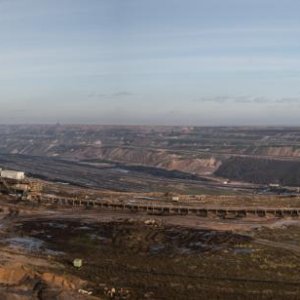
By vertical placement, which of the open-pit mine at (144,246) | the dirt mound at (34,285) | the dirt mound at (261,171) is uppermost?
the dirt mound at (34,285)

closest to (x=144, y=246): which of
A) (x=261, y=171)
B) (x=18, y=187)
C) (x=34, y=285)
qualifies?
(x=34, y=285)

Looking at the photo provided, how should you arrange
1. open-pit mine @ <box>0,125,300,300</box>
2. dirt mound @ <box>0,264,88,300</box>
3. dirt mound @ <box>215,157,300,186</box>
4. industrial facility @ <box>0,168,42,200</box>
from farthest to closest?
dirt mound @ <box>215,157,300,186</box>
industrial facility @ <box>0,168,42,200</box>
open-pit mine @ <box>0,125,300,300</box>
dirt mound @ <box>0,264,88,300</box>

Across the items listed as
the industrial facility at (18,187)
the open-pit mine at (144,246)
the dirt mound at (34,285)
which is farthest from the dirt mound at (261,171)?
the dirt mound at (34,285)

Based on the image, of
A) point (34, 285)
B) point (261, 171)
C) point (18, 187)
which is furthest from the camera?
point (261, 171)

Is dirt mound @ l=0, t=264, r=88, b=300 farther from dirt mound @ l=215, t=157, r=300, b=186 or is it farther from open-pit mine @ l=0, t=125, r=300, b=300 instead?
dirt mound @ l=215, t=157, r=300, b=186

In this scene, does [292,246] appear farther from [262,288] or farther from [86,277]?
[86,277]

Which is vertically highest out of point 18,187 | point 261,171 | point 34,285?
point 18,187

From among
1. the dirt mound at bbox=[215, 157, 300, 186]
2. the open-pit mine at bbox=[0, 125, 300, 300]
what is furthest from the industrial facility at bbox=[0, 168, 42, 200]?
the dirt mound at bbox=[215, 157, 300, 186]

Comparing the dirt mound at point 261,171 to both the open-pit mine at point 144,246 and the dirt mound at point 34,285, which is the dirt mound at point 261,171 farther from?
the dirt mound at point 34,285

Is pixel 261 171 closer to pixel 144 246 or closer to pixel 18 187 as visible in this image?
pixel 18 187

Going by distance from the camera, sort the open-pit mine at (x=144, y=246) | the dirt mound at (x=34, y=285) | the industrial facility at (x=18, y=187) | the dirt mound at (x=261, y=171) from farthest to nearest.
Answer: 1. the dirt mound at (x=261, y=171)
2. the industrial facility at (x=18, y=187)
3. the open-pit mine at (x=144, y=246)
4. the dirt mound at (x=34, y=285)

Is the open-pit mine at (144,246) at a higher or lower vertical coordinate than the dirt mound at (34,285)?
lower

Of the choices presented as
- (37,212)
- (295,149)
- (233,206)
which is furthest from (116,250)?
(295,149)
